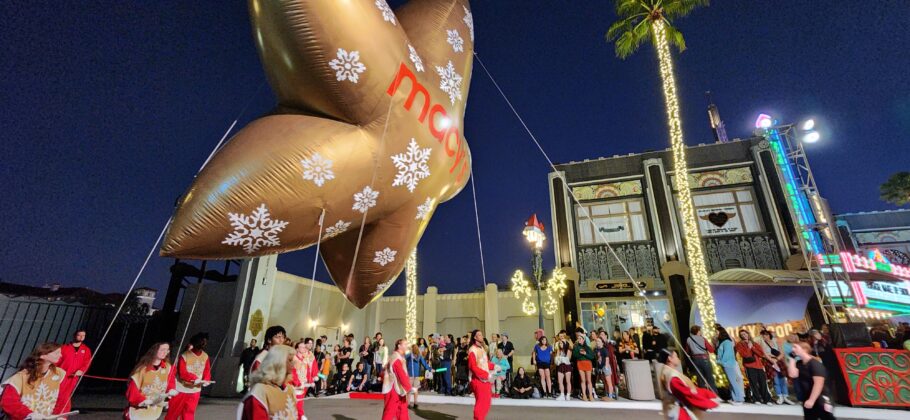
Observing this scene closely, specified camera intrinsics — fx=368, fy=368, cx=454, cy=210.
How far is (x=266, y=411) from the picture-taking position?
2400 mm

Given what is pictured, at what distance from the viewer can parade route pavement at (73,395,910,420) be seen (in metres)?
6.71

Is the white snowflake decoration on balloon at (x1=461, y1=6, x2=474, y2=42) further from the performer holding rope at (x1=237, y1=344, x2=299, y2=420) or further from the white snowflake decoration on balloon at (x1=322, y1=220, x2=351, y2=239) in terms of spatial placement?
the performer holding rope at (x1=237, y1=344, x2=299, y2=420)

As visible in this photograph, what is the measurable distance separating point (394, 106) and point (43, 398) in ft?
14.8

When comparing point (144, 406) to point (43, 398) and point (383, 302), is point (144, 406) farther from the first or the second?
point (383, 302)

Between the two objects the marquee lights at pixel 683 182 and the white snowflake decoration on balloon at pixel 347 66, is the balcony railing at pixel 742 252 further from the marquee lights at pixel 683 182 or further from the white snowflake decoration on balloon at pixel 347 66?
the white snowflake decoration on balloon at pixel 347 66

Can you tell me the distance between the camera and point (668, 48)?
39.7 feet

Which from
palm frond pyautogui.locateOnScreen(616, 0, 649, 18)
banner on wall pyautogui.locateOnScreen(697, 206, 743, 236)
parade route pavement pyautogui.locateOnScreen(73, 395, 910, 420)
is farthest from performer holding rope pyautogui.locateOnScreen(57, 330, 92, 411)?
banner on wall pyautogui.locateOnScreen(697, 206, 743, 236)

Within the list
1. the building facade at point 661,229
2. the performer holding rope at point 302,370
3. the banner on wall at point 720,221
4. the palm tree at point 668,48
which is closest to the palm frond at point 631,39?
the palm tree at point 668,48

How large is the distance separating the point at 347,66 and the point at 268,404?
2.25 metres

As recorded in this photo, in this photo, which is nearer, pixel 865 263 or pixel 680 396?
pixel 680 396

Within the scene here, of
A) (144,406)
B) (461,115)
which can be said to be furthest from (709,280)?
(144,406)

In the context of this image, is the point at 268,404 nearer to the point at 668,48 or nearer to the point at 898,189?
the point at 668,48

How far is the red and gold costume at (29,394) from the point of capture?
333 centimetres

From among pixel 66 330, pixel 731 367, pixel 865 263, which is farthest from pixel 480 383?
pixel 865 263
